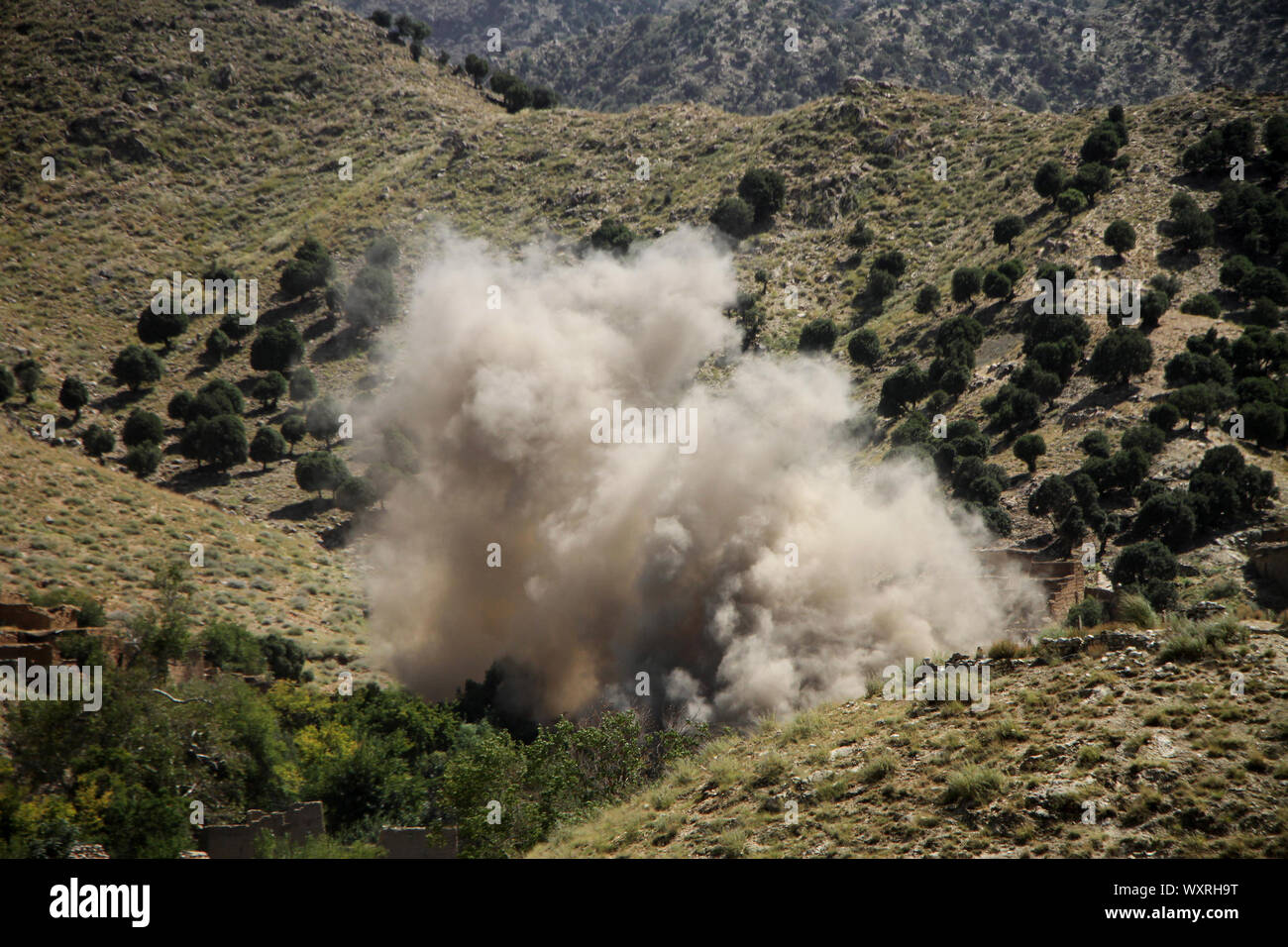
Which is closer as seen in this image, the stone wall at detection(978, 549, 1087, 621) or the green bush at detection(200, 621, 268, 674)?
the stone wall at detection(978, 549, 1087, 621)

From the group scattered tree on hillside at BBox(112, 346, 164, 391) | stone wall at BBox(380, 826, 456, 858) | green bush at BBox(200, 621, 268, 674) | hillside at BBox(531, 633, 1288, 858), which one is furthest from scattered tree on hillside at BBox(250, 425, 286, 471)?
hillside at BBox(531, 633, 1288, 858)

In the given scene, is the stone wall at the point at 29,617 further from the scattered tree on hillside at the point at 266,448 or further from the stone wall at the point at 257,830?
the scattered tree on hillside at the point at 266,448

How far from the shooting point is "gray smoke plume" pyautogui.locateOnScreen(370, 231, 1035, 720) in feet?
140

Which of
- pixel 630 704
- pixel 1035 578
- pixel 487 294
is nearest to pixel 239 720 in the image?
pixel 630 704

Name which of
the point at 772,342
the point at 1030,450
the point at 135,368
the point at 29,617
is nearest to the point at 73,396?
the point at 135,368

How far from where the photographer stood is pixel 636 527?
4994 cm

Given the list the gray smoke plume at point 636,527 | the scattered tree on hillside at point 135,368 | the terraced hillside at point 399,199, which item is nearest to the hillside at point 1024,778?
the gray smoke plume at point 636,527

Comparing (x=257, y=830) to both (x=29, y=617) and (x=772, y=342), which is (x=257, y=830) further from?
(x=772, y=342)

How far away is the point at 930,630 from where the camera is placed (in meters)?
41.4

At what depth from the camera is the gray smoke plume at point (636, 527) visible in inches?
1674

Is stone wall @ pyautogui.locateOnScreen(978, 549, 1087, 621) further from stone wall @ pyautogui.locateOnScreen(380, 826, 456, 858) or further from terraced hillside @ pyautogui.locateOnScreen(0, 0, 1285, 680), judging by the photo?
stone wall @ pyautogui.locateOnScreen(380, 826, 456, 858)
